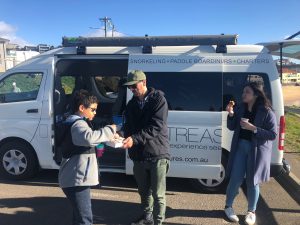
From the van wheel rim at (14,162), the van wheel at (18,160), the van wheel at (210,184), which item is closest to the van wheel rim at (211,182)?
the van wheel at (210,184)

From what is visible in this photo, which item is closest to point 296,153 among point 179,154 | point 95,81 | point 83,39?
point 179,154

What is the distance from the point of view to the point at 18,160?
6.37 m

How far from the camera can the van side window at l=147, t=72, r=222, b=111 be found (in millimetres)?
5566

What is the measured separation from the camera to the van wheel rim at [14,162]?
250 inches

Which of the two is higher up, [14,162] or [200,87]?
[200,87]

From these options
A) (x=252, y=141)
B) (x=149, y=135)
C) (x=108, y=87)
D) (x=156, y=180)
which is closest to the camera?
(x=149, y=135)

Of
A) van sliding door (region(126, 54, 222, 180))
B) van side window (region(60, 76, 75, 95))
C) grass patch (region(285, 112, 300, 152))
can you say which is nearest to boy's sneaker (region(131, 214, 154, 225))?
van sliding door (region(126, 54, 222, 180))

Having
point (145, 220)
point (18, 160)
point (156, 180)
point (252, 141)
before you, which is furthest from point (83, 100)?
point (18, 160)

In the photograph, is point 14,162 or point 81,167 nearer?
point 81,167

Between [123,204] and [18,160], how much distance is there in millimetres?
2102

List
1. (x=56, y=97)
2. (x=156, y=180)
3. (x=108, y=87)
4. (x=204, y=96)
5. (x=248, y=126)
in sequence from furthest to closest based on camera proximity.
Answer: (x=108, y=87) → (x=56, y=97) → (x=204, y=96) → (x=248, y=126) → (x=156, y=180)

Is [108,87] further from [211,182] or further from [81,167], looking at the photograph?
[81,167]

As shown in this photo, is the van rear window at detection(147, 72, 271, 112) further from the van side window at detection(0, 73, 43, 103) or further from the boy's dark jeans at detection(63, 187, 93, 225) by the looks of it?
the boy's dark jeans at detection(63, 187, 93, 225)

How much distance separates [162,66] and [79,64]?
175 centimetres
